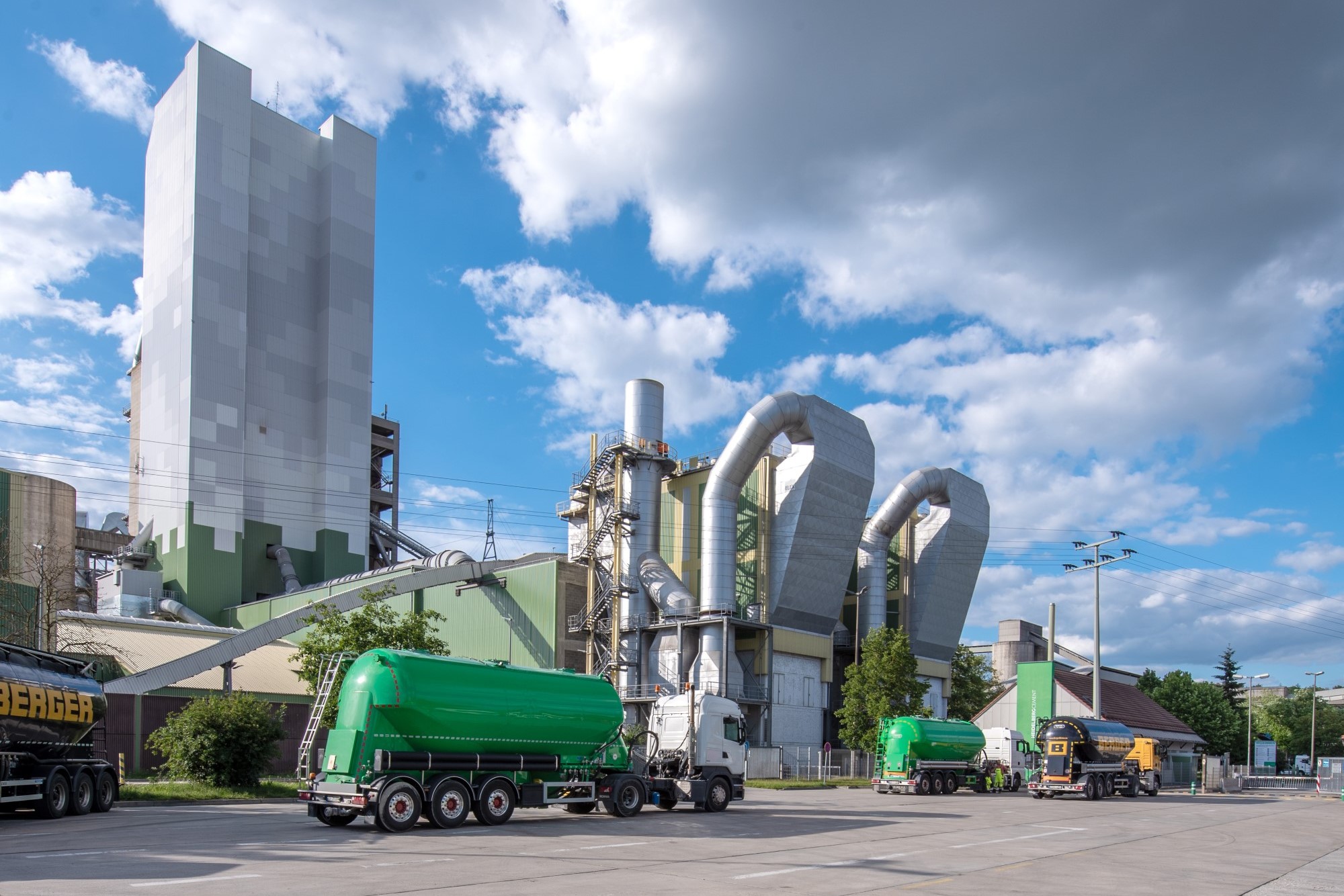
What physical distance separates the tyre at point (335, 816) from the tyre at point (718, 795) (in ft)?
32.0

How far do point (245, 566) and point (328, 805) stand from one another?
62129 millimetres

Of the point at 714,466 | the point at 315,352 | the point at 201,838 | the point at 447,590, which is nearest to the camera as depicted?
the point at 201,838

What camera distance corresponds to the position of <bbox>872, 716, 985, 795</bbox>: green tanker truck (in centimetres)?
4181

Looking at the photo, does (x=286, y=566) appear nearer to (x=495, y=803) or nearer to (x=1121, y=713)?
(x=1121, y=713)

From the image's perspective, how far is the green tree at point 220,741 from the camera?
31.0m

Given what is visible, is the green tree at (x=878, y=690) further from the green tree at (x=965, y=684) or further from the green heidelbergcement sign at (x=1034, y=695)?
the green tree at (x=965, y=684)

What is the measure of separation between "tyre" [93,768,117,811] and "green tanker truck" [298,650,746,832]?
6.71 meters

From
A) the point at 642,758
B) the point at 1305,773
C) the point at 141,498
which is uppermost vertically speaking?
the point at 141,498

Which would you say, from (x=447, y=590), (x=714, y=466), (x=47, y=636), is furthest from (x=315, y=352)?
(x=47, y=636)

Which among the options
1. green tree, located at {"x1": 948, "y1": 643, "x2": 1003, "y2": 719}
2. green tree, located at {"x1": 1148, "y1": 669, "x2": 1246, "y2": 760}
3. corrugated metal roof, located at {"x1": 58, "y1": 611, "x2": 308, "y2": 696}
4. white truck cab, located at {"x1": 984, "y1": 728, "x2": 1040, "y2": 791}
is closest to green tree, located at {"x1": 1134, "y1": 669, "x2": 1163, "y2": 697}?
green tree, located at {"x1": 1148, "y1": 669, "x2": 1246, "y2": 760}

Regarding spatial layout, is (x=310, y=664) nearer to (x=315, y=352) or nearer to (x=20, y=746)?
(x=20, y=746)

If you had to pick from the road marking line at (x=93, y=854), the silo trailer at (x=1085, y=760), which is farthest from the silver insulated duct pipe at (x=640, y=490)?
the road marking line at (x=93, y=854)

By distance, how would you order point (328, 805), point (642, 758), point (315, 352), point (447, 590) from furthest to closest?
point (315, 352) < point (447, 590) < point (642, 758) < point (328, 805)

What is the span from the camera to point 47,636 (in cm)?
3731
